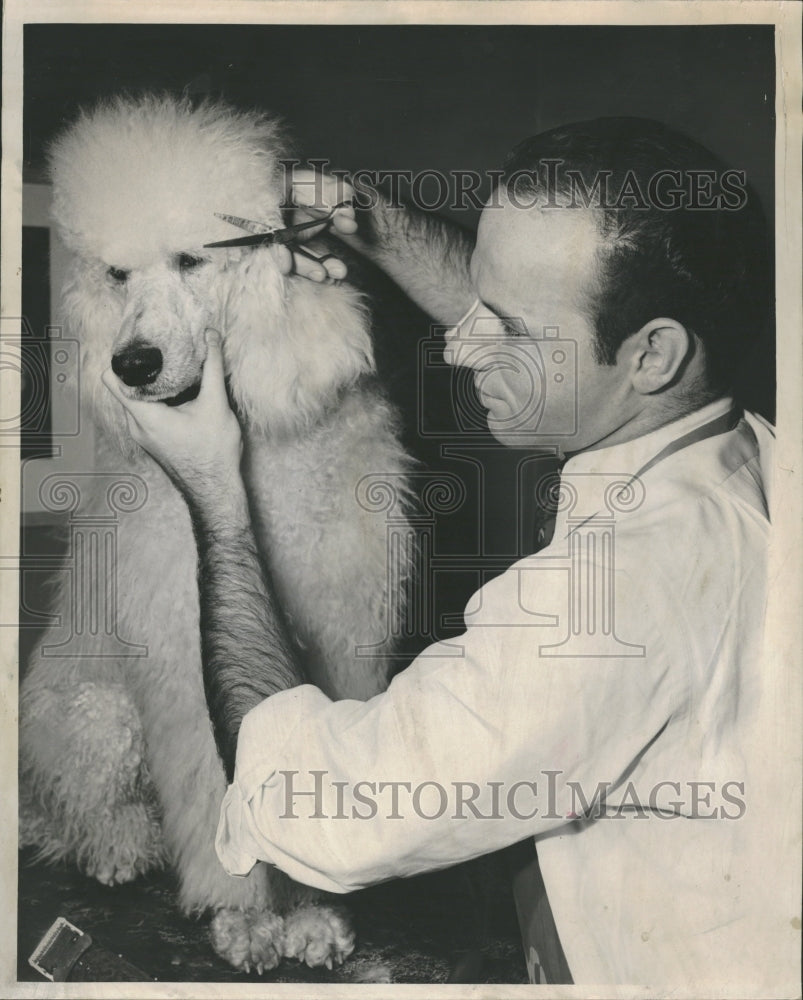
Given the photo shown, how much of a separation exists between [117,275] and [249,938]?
1.08 m

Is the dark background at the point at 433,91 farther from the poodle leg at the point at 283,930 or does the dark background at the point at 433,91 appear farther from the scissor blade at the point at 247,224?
the poodle leg at the point at 283,930

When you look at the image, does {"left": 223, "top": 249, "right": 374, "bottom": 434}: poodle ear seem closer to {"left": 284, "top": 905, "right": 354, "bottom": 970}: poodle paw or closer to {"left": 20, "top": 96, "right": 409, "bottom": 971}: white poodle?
{"left": 20, "top": 96, "right": 409, "bottom": 971}: white poodle

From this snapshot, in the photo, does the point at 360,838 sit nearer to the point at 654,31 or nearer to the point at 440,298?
the point at 440,298

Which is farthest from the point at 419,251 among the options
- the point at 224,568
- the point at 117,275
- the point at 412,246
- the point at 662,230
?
the point at 224,568

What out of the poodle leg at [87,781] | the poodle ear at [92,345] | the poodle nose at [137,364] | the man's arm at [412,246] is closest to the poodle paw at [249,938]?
the poodle leg at [87,781]

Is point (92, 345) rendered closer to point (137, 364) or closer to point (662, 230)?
point (137, 364)

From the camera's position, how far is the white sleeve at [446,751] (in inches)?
58.9

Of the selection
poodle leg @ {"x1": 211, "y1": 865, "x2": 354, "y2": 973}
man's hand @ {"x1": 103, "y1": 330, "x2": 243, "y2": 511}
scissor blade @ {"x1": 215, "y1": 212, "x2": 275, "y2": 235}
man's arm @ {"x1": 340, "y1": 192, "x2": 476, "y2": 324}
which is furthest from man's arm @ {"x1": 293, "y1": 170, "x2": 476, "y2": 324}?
poodle leg @ {"x1": 211, "y1": 865, "x2": 354, "y2": 973}

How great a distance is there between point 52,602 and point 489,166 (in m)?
1.01

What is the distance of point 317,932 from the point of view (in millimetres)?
1552

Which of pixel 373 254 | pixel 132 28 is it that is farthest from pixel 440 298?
pixel 132 28

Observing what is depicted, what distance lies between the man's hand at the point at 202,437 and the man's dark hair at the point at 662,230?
57 cm

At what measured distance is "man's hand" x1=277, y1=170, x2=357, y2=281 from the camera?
1557mm

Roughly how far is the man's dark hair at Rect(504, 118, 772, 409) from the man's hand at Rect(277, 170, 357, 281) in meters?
0.27
